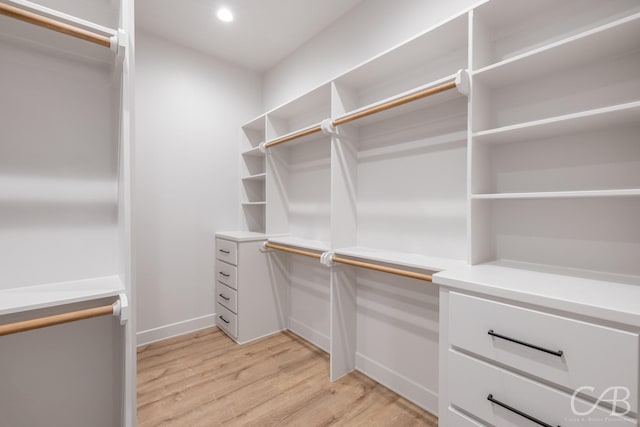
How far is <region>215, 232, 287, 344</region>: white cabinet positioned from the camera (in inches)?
100

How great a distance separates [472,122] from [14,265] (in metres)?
2.18

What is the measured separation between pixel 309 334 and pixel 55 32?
8.44 ft

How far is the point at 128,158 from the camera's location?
4.13 ft

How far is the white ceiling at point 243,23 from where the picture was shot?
2195 millimetres

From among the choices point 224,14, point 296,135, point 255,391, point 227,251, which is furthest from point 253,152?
point 255,391

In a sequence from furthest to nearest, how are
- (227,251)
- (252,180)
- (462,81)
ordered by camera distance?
(252,180)
(227,251)
(462,81)

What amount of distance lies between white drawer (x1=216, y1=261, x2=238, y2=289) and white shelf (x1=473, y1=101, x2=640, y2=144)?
84.6 inches

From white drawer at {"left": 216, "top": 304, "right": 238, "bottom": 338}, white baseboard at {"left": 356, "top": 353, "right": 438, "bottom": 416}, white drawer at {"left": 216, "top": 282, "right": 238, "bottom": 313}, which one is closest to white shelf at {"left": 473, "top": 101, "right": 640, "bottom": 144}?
white baseboard at {"left": 356, "top": 353, "right": 438, "bottom": 416}

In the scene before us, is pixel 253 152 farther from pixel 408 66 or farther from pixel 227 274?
pixel 408 66

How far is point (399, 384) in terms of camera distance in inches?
73.6

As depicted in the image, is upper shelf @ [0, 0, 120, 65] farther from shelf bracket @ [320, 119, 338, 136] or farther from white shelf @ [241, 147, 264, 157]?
white shelf @ [241, 147, 264, 157]

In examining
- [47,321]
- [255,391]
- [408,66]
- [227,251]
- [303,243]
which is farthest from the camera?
[227,251]

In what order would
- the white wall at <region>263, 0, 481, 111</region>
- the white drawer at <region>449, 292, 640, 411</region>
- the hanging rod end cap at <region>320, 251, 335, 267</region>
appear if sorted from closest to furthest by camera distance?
Answer: the white drawer at <region>449, 292, 640, 411</region> < the white wall at <region>263, 0, 481, 111</region> < the hanging rod end cap at <region>320, 251, 335, 267</region>

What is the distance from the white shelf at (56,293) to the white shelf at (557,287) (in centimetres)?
143
